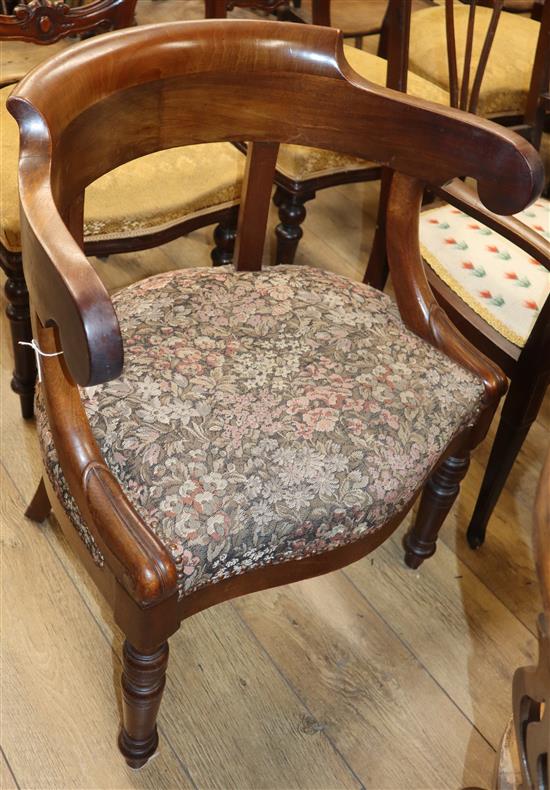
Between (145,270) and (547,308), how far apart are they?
1.13 meters

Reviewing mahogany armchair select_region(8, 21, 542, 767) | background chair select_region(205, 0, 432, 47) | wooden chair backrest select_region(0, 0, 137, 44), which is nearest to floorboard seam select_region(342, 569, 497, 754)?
mahogany armchair select_region(8, 21, 542, 767)

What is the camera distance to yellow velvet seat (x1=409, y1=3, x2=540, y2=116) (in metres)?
2.01

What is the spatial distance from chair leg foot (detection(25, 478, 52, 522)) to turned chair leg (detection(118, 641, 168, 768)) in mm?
416

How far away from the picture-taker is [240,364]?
110cm

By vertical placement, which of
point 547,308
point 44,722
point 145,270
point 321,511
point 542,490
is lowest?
point 44,722

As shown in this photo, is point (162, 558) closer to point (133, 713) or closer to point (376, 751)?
point (133, 713)

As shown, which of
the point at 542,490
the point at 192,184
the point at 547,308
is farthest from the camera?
the point at 192,184

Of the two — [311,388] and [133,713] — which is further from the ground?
[311,388]

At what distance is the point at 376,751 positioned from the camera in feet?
4.17

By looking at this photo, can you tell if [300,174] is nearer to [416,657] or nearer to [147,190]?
[147,190]

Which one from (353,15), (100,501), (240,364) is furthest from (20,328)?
(353,15)

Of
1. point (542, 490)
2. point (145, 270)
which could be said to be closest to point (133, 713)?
point (542, 490)

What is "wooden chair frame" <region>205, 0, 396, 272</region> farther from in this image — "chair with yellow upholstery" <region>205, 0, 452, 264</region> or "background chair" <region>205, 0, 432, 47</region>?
"background chair" <region>205, 0, 432, 47</region>

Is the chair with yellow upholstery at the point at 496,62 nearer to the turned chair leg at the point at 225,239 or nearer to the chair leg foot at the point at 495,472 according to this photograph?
the turned chair leg at the point at 225,239
